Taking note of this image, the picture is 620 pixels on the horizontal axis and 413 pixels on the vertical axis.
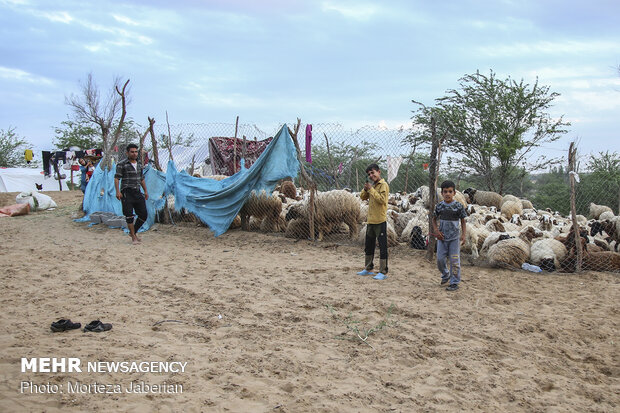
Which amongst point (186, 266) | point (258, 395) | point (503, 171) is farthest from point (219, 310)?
point (503, 171)

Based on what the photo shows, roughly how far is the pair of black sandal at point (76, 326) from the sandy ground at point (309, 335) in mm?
105

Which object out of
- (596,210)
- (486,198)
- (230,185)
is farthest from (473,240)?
(596,210)

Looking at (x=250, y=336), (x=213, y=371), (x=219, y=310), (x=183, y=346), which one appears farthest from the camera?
(x=219, y=310)

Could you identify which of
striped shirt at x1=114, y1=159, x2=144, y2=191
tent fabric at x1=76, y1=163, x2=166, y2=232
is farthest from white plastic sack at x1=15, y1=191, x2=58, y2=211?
striped shirt at x1=114, y1=159, x2=144, y2=191

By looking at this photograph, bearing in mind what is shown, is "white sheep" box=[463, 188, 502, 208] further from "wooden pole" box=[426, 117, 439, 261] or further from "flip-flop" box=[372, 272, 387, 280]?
"flip-flop" box=[372, 272, 387, 280]

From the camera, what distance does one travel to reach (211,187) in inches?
360

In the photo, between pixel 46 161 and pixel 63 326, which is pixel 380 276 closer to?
pixel 63 326

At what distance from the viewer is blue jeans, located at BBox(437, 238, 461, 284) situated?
516 centimetres

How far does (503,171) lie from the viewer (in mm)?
14344

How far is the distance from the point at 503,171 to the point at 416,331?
39.2ft

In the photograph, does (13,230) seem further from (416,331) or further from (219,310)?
(416,331)

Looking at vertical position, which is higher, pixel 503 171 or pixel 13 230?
pixel 503 171

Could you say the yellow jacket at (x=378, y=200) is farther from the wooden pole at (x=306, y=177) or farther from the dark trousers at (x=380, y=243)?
the wooden pole at (x=306, y=177)

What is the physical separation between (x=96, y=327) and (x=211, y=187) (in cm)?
584
